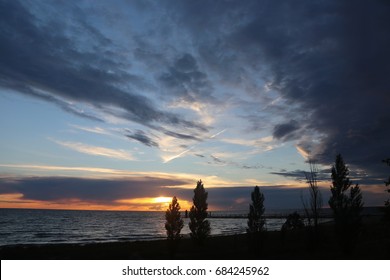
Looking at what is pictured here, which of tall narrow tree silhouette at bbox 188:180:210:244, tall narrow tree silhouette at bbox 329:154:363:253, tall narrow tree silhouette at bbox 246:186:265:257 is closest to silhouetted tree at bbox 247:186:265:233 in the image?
tall narrow tree silhouette at bbox 246:186:265:257

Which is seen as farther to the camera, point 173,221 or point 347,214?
point 173,221

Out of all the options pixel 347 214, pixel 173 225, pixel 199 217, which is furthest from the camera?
pixel 199 217

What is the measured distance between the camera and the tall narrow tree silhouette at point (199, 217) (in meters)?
42.1

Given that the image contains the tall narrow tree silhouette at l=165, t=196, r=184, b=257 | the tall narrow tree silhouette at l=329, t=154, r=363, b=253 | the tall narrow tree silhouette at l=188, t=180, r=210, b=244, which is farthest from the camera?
the tall narrow tree silhouette at l=188, t=180, r=210, b=244

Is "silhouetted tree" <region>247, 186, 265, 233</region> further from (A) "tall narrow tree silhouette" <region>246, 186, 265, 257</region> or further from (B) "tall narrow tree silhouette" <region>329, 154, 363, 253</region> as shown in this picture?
(B) "tall narrow tree silhouette" <region>329, 154, 363, 253</region>

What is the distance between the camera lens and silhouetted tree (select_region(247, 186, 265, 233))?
A: 3030cm

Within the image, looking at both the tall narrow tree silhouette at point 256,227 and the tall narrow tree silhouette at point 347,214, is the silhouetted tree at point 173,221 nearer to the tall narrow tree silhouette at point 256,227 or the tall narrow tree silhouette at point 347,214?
the tall narrow tree silhouette at point 256,227

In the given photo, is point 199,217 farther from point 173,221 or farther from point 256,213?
point 256,213

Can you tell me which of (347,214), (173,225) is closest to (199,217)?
(173,225)

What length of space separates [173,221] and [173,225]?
1.29 ft

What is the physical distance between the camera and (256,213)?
31.0 m

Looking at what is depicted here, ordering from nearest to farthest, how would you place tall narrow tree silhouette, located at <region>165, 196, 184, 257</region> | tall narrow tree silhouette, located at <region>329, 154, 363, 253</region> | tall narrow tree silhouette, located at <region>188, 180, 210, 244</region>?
tall narrow tree silhouette, located at <region>329, 154, 363, 253</region> → tall narrow tree silhouette, located at <region>165, 196, 184, 257</region> → tall narrow tree silhouette, located at <region>188, 180, 210, 244</region>

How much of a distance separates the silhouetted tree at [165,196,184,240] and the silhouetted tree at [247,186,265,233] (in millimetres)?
7045

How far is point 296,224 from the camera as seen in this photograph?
5394 cm
